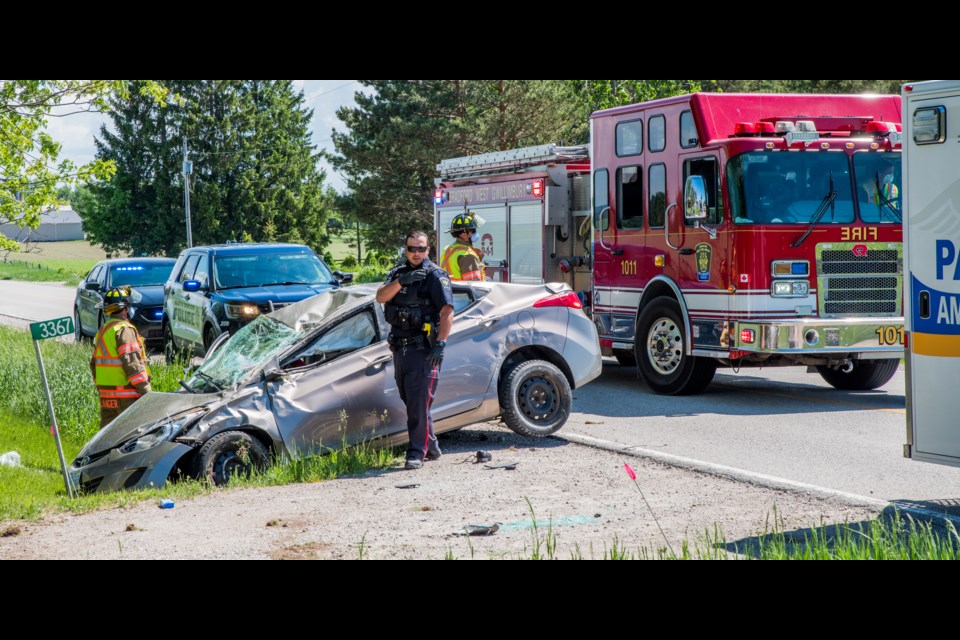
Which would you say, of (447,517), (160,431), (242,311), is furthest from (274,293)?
(447,517)

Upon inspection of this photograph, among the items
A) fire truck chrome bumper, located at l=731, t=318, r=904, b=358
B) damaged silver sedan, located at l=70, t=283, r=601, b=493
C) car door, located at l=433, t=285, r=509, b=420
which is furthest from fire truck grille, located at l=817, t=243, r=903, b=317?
car door, located at l=433, t=285, r=509, b=420

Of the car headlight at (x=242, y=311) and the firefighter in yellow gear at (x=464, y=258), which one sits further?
Answer: the car headlight at (x=242, y=311)

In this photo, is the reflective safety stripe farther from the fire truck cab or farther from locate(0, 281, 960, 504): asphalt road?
the fire truck cab

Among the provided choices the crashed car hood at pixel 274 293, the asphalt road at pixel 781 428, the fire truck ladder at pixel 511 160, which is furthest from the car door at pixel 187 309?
the asphalt road at pixel 781 428

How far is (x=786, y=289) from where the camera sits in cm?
1148

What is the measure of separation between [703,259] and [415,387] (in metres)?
4.50

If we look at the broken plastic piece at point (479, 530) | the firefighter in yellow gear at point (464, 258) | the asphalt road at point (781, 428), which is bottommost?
the asphalt road at point (781, 428)

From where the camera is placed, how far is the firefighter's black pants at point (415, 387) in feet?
28.5

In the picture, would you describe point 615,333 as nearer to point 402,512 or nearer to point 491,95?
point 402,512

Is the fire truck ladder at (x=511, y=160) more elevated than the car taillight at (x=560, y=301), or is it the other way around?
the fire truck ladder at (x=511, y=160)

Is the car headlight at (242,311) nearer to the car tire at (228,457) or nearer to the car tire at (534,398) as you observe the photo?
the car tire at (534,398)

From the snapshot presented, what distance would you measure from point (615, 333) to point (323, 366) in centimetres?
553

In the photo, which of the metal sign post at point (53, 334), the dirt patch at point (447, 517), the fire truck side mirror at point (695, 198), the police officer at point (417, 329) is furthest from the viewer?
the fire truck side mirror at point (695, 198)

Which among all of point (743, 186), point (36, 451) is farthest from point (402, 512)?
point (743, 186)
